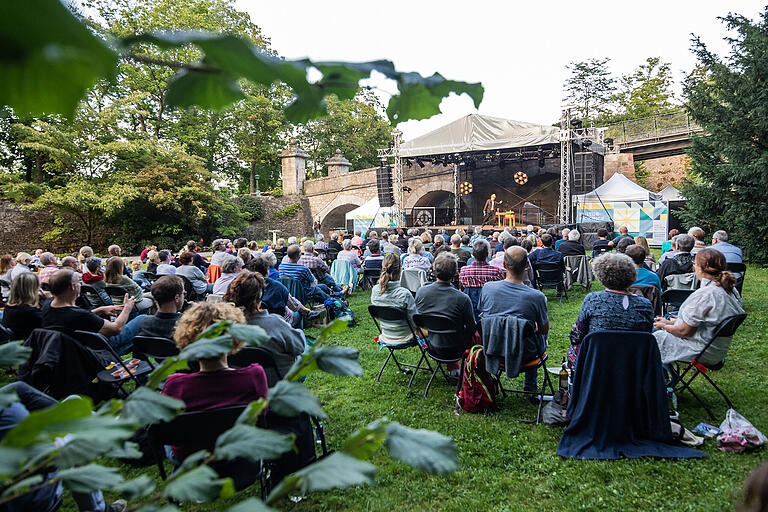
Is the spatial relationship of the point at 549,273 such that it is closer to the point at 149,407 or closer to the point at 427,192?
the point at 149,407

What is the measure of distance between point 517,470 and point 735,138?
379 inches

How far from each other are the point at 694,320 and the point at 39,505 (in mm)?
4031

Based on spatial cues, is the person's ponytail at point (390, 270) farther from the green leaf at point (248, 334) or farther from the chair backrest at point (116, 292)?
the green leaf at point (248, 334)

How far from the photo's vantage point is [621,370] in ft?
9.75

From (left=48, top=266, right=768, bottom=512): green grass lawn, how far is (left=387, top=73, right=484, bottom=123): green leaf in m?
2.45

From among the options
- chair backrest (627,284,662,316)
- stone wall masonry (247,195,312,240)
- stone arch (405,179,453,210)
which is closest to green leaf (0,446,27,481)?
chair backrest (627,284,662,316)

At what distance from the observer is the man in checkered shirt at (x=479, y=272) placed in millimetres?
5348

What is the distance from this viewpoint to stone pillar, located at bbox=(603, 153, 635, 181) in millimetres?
22781

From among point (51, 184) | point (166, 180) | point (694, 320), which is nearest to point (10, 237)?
point (51, 184)

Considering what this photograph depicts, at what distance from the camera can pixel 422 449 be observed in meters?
0.65

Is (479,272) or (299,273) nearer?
(479,272)

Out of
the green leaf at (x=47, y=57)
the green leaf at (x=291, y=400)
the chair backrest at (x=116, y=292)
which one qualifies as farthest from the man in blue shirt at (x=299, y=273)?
the green leaf at (x=47, y=57)

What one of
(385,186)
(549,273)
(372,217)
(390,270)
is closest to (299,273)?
(390,270)

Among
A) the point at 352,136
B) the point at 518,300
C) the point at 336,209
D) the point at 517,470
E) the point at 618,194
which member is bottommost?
the point at 517,470
